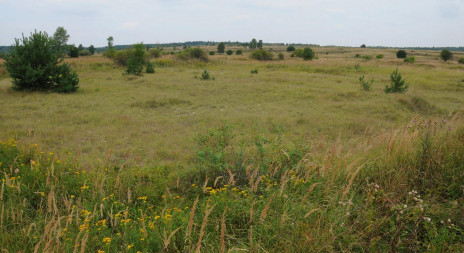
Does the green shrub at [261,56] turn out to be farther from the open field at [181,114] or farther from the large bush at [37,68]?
the large bush at [37,68]

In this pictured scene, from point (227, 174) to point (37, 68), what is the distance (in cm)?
1254

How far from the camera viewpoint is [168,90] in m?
13.9

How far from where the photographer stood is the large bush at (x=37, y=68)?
40.2 feet

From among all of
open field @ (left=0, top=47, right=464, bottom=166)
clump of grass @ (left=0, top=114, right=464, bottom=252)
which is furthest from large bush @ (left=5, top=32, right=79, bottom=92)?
clump of grass @ (left=0, top=114, right=464, bottom=252)

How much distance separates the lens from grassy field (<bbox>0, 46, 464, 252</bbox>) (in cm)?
233

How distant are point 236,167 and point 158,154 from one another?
7.37ft

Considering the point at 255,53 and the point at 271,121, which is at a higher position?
the point at 255,53

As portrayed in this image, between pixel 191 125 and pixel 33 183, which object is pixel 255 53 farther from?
pixel 33 183

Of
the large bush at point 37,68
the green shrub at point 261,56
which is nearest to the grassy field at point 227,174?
the large bush at point 37,68

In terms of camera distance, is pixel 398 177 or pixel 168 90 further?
pixel 168 90

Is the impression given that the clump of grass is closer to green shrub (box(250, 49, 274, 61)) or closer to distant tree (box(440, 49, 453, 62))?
green shrub (box(250, 49, 274, 61))

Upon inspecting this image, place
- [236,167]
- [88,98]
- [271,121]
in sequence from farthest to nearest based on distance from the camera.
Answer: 1. [88,98]
2. [271,121]
3. [236,167]

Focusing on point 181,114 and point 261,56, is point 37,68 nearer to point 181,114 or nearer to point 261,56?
point 181,114

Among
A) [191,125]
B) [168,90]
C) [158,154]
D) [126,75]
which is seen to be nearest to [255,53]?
[126,75]
